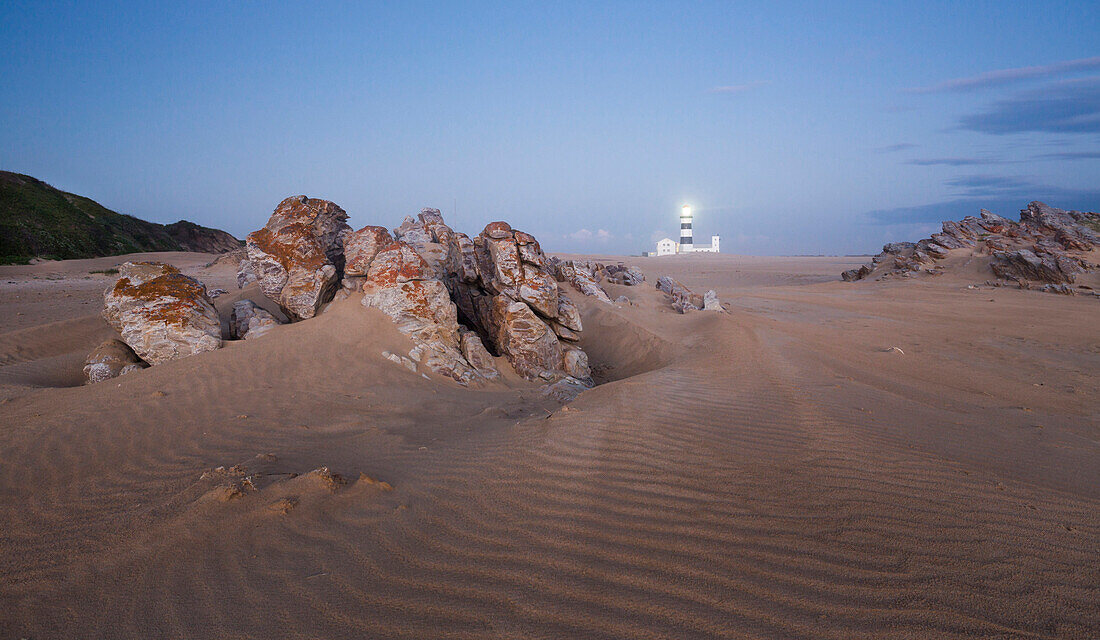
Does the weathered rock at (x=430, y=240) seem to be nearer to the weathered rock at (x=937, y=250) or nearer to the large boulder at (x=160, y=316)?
the large boulder at (x=160, y=316)

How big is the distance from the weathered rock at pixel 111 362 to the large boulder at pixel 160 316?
0.14 m

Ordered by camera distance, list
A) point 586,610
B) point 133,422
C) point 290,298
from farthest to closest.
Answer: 1. point 290,298
2. point 133,422
3. point 586,610

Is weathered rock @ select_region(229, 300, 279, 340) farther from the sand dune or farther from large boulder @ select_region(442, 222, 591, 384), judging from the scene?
large boulder @ select_region(442, 222, 591, 384)

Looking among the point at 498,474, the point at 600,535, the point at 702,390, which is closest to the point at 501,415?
the point at 498,474

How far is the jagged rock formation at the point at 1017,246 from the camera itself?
1784 centimetres

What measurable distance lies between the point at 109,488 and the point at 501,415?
3.46 m

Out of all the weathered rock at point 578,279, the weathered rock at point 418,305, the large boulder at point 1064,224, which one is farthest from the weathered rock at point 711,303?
the large boulder at point 1064,224

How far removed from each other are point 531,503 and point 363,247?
21.9 ft

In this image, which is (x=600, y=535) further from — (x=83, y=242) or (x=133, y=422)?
(x=83, y=242)

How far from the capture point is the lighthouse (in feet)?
233

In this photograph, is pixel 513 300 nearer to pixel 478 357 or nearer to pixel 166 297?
pixel 478 357

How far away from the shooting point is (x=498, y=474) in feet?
12.9

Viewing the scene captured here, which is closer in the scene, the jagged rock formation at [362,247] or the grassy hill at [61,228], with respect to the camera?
the jagged rock formation at [362,247]

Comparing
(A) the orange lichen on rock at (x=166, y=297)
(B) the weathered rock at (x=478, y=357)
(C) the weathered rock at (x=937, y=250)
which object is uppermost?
(C) the weathered rock at (x=937, y=250)
